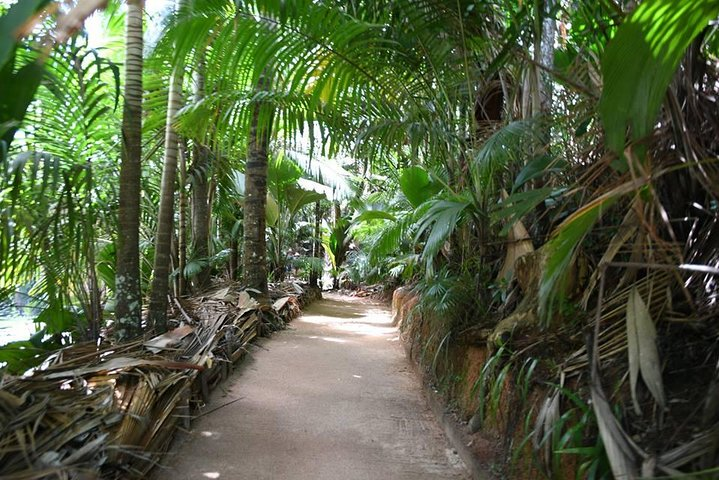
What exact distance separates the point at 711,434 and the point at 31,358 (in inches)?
137

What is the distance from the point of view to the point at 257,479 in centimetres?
278

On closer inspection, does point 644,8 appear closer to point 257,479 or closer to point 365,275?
point 257,479

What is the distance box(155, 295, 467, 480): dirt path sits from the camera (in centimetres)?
294

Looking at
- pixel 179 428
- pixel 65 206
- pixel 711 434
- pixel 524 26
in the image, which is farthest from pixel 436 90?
pixel 711 434

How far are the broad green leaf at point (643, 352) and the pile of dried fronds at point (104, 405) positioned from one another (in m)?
2.00

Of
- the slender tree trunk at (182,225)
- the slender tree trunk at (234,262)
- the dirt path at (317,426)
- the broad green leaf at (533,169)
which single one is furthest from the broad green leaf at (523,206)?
the slender tree trunk at (234,262)

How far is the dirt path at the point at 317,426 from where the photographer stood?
116 inches

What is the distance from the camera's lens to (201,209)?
7215 millimetres

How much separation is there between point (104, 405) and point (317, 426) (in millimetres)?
1424

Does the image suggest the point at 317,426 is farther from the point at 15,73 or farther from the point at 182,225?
the point at 182,225

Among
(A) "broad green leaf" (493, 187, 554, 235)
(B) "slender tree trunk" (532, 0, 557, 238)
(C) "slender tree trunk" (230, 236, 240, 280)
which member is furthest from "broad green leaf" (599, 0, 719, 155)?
(C) "slender tree trunk" (230, 236, 240, 280)

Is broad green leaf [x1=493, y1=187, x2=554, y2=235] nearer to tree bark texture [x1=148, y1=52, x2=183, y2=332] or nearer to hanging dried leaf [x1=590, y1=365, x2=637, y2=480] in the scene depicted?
hanging dried leaf [x1=590, y1=365, x2=637, y2=480]

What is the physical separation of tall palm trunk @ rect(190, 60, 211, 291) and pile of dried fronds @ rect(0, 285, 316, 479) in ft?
9.77

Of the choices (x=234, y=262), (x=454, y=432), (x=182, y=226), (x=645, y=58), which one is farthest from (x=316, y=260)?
(x=645, y=58)
